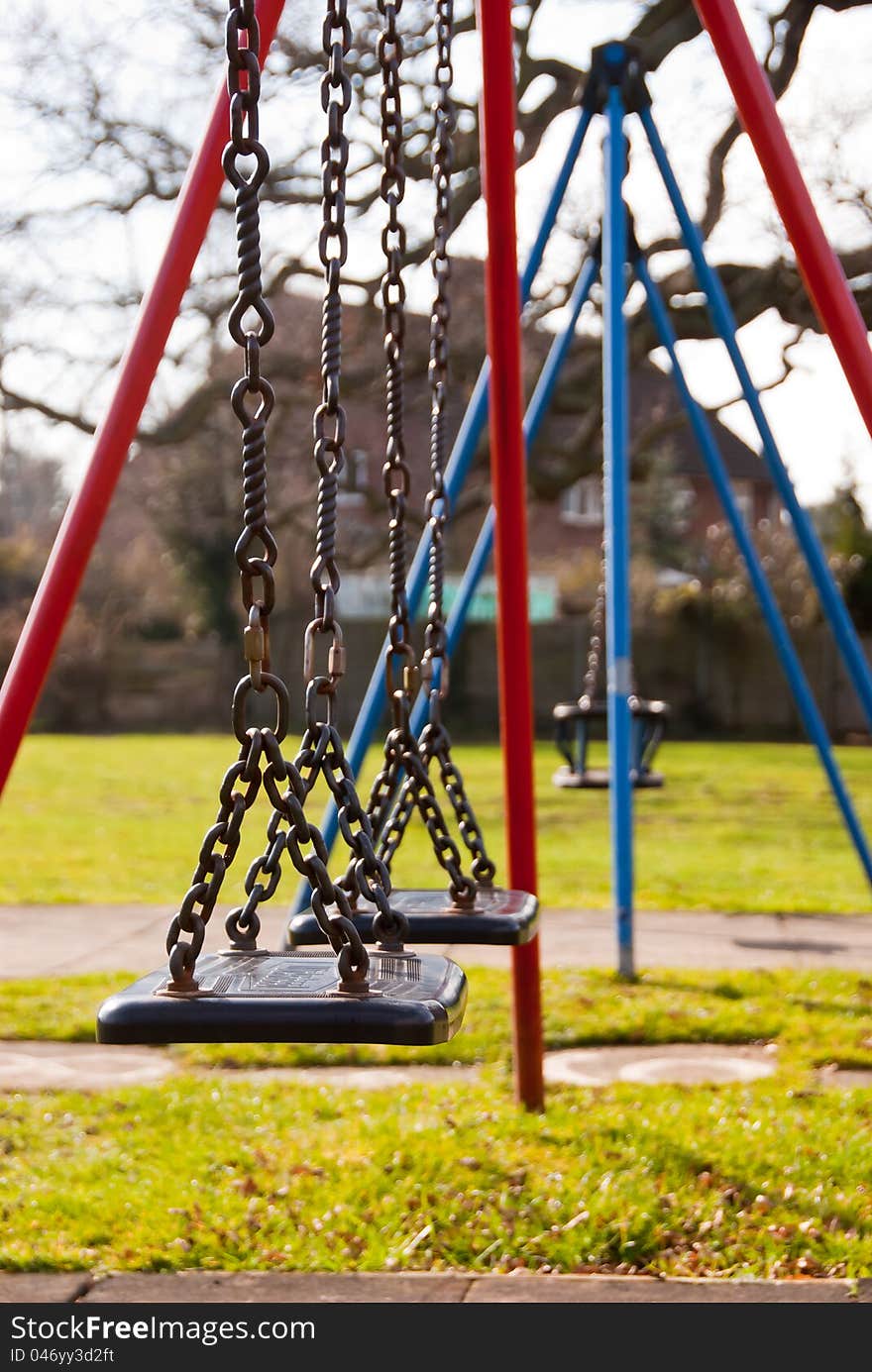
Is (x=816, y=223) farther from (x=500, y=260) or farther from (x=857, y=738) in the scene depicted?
(x=857, y=738)

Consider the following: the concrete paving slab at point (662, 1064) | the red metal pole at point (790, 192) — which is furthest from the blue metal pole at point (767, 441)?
the red metal pole at point (790, 192)

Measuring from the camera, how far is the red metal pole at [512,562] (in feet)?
11.6

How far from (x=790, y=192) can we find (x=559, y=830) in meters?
8.50

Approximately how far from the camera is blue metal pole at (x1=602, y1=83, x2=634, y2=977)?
4.96m

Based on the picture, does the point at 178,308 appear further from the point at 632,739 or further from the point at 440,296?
the point at 632,739

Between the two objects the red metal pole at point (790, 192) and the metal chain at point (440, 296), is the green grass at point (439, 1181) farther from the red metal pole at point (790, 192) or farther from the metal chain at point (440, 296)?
the red metal pole at point (790, 192)

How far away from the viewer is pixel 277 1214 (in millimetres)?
3016

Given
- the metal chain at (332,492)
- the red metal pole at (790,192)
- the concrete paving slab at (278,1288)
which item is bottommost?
the concrete paving slab at (278,1288)

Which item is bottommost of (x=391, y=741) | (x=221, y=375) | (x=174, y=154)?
(x=391, y=741)

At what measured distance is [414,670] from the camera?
2684mm

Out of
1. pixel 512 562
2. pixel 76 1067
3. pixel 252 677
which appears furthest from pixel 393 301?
pixel 76 1067

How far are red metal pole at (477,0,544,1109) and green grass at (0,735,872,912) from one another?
3.38m
